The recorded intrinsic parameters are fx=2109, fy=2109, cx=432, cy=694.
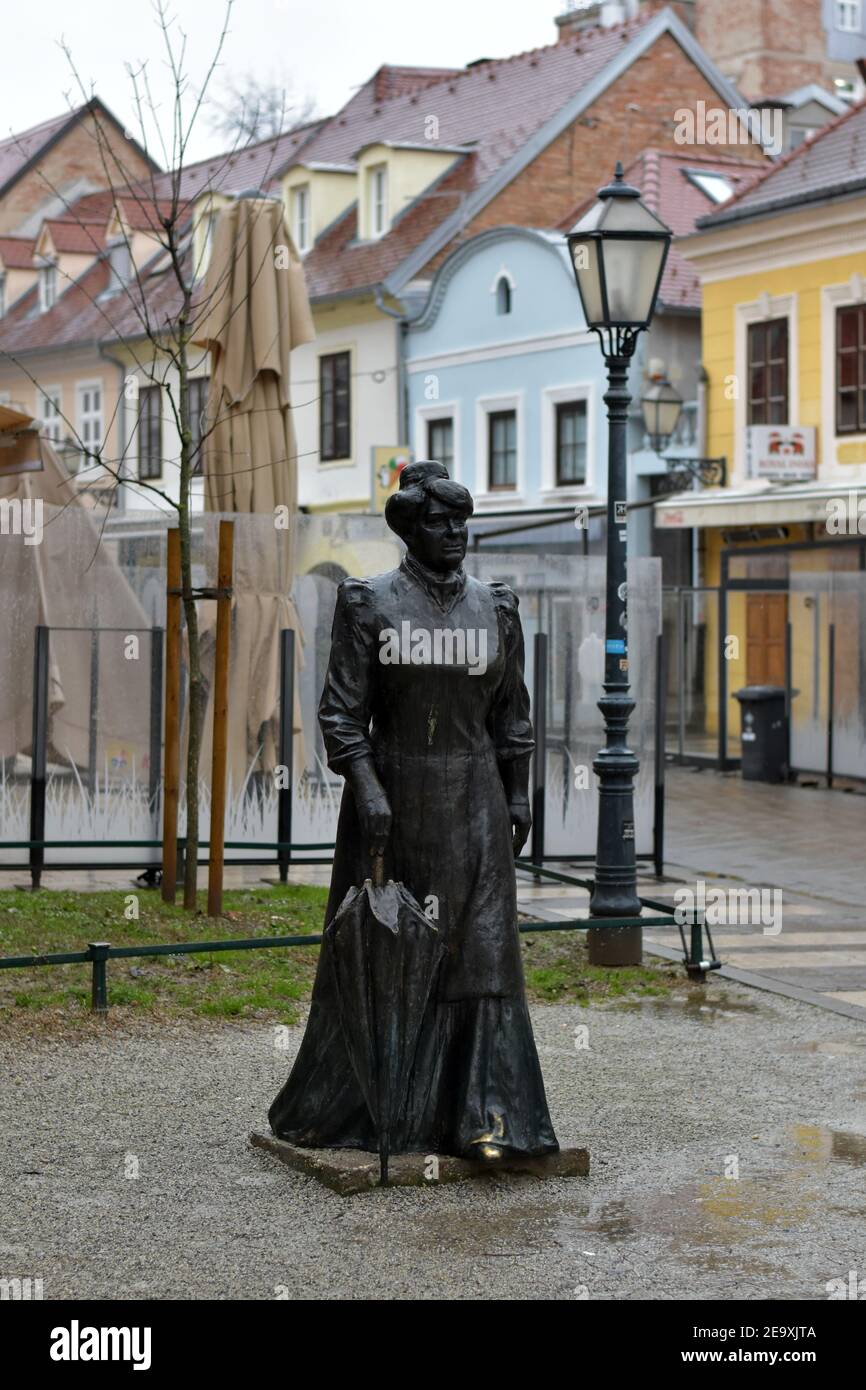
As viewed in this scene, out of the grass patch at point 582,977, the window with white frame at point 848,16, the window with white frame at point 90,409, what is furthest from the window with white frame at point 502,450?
the grass patch at point 582,977

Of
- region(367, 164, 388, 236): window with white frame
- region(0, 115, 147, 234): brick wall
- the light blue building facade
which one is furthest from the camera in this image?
region(0, 115, 147, 234): brick wall

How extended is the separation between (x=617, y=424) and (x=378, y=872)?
5204mm

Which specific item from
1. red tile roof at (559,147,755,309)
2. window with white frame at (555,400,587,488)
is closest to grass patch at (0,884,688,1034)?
window with white frame at (555,400,587,488)

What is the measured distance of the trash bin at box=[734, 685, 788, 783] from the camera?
23.3 meters

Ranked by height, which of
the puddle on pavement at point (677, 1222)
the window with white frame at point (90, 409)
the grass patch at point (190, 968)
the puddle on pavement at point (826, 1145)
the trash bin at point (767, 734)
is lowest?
the puddle on pavement at point (826, 1145)

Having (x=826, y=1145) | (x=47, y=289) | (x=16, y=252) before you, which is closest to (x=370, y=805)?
(x=826, y=1145)

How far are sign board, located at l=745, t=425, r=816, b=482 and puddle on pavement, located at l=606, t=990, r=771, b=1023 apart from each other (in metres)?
18.1

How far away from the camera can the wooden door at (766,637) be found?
79.4 feet

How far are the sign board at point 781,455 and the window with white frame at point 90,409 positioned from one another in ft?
66.6

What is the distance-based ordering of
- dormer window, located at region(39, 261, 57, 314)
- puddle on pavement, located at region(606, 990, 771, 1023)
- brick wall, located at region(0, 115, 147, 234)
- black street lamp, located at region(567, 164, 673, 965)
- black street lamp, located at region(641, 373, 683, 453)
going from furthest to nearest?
brick wall, located at region(0, 115, 147, 234)
dormer window, located at region(39, 261, 57, 314)
black street lamp, located at region(641, 373, 683, 453)
black street lamp, located at region(567, 164, 673, 965)
puddle on pavement, located at region(606, 990, 771, 1023)

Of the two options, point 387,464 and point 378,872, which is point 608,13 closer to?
point 387,464

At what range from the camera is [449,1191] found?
6527mm

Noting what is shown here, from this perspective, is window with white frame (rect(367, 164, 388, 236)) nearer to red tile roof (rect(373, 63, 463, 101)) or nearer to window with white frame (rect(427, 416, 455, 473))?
window with white frame (rect(427, 416, 455, 473))

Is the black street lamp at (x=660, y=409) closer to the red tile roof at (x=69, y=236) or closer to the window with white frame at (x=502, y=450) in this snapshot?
the window with white frame at (x=502, y=450)
